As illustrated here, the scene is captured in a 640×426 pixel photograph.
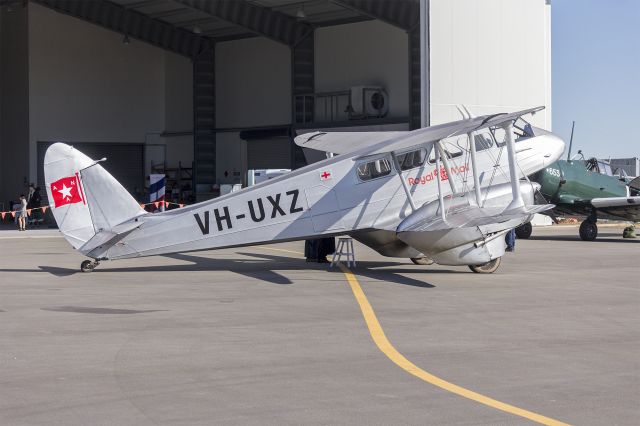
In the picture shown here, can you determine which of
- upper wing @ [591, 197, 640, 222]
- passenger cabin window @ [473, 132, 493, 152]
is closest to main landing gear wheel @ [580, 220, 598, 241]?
upper wing @ [591, 197, 640, 222]

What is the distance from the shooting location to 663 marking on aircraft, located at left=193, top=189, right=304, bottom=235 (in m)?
16.9

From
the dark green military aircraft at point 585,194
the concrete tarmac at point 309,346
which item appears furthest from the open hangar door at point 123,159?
the concrete tarmac at point 309,346

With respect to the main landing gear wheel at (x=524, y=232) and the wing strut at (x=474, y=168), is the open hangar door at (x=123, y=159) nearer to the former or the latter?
the main landing gear wheel at (x=524, y=232)

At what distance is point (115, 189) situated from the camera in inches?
657

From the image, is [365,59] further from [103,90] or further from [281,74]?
[103,90]

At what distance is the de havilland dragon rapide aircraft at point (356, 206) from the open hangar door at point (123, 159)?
113 feet

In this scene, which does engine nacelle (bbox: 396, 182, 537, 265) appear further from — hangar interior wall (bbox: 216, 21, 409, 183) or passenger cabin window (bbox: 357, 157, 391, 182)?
hangar interior wall (bbox: 216, 21, 409, 183)

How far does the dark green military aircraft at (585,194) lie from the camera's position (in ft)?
88.1

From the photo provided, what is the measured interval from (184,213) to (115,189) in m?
1.23

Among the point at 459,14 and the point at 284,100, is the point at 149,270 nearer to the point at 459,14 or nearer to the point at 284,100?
the point at 459,14

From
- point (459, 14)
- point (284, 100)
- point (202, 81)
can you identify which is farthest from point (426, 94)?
point (202, 81)

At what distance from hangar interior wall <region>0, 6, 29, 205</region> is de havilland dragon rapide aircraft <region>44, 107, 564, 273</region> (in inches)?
1293

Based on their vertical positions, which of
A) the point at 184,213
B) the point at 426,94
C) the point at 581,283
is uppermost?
the point at 426,94

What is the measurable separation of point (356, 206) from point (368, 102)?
27460 mm
